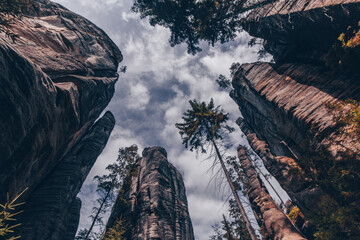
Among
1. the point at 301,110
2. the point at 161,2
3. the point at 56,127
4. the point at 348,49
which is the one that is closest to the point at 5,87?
the point at 56,127

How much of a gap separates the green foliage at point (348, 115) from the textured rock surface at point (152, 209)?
17321 millimetres

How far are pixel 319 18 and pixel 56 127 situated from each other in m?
19.7

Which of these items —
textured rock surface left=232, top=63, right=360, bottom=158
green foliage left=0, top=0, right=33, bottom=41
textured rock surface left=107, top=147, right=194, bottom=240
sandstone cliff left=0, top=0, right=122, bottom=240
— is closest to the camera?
green foliage left=0, top=0, right=33, bottom=41

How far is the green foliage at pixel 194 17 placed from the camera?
14.1m

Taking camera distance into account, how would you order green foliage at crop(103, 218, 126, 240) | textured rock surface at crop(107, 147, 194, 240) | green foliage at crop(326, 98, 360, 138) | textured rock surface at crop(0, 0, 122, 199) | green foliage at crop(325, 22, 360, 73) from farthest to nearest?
1. textured rock surface at crop(107, 147, 194, 240)
2. green foliage at crop(103, 218, 126, 240)
3. green foliage at crop(325, 22, 360, 73)
4. green foliage at crop(326, 98, 360, 138)
5. textured rock surface at crop(0, 0, 122, 199)

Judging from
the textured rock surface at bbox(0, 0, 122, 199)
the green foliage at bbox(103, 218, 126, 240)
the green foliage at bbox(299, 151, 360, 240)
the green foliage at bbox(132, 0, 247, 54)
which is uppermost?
the green foliage at bbox(132, 0, 247, 54)

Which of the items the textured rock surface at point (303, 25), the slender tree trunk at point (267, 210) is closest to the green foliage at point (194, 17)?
the textured rock surface at point (303, 25)

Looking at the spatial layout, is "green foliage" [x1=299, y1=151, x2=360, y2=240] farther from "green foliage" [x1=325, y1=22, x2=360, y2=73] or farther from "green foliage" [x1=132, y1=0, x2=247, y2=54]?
"green foliage" [x1=132, y1=0, x2=247, y2=54]

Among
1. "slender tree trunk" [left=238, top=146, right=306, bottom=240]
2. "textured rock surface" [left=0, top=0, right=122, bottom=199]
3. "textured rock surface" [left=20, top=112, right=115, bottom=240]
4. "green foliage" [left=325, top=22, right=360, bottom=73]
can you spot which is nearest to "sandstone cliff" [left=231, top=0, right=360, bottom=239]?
"green foliage" [left=325, top=22, right=360, bottom=73]

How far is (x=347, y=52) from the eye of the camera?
9.34m

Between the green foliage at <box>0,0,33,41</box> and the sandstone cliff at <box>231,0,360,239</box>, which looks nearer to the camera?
the green foliage at <box>0,0,33,41</box>

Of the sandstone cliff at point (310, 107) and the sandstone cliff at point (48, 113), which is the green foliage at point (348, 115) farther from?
the sandstone cliff at point (48, 113)

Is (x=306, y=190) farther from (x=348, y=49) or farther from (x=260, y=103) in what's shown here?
(x=348, y=49)

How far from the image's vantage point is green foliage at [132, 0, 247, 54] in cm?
1413
